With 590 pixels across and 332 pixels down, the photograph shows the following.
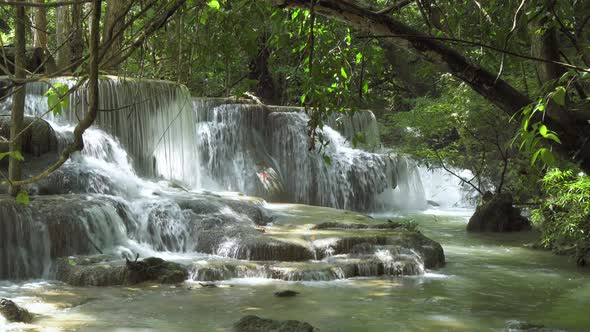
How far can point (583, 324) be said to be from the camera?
22.8 ft

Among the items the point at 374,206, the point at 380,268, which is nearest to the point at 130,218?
the point at 380,268

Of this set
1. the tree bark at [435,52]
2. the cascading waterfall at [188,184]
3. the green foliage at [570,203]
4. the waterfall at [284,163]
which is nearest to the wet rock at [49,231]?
the cascading waterfall at [188,184]

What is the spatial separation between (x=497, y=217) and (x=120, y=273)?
863 cm

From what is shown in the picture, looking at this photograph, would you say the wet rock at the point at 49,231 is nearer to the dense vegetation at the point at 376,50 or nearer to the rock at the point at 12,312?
the dense vegetation at the point at 376,50

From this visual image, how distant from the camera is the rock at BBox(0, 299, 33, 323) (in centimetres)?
636

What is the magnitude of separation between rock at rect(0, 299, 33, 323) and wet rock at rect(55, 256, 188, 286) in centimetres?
195

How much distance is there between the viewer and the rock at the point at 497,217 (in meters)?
14.5

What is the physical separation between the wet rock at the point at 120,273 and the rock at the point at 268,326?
2468 millimetres

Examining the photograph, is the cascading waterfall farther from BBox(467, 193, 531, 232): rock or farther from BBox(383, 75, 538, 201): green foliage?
BBox(467, 193, 531, 232): rock

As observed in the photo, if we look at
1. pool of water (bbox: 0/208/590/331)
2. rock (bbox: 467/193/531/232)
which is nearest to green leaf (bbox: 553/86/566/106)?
pool of water (bbox: 0/208/590/331)

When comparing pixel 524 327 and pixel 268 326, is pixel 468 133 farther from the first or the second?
pixel 268 326

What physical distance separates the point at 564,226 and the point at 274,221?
4818 millimetres

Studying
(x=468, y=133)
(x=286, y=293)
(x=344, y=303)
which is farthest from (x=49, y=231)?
(x=468, y=133)

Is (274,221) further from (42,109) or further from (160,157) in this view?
(42,109)
